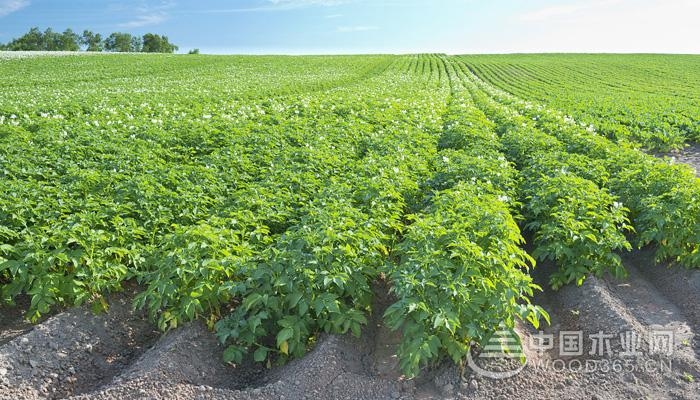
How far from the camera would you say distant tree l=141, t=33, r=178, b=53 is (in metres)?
98.6

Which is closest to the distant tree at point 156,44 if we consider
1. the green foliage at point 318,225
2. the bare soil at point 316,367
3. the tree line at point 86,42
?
the tree line at point 86,42

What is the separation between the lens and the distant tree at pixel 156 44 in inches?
3880

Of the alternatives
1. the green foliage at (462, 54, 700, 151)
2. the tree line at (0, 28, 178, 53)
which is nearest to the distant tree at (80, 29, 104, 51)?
the tree line at (0, 28, 178, 53)

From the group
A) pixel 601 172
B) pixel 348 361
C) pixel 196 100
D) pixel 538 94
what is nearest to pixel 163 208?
pixel 348 361

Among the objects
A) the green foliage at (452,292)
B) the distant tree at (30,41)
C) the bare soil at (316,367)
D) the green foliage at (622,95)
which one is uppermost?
the distant tree at (30,41)

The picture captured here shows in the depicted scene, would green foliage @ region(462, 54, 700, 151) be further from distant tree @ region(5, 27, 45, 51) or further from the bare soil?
distant tree @ region(5, 27, 45, 51)

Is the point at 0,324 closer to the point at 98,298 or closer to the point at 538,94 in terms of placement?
the point at 98,298

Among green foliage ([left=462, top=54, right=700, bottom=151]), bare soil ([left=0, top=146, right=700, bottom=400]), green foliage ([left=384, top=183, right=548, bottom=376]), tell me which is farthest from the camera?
green foliage ([left=462, top=54, right=700, bottom=151])

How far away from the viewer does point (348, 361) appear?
4.43m

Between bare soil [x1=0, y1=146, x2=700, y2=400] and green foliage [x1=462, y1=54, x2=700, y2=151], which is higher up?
green foliage [x1=462, y1=54, x2=700, y2=151]

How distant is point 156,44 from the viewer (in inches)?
3880

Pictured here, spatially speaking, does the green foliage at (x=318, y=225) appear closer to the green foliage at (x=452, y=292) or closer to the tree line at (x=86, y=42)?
the green foliage at (x=452, y=292)

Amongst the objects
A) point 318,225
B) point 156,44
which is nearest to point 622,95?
point 318,225

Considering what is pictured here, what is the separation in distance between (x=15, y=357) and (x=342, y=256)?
2.98 m
